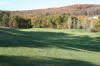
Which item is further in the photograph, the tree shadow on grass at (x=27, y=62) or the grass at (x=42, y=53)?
the grass at (x=42, y=53)

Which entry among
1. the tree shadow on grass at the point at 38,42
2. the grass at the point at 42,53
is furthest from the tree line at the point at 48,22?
the grass at the point at 42,53

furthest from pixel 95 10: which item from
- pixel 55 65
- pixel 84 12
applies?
pixel 55 65

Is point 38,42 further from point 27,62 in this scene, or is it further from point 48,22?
point 48,22

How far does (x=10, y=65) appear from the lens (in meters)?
9.74

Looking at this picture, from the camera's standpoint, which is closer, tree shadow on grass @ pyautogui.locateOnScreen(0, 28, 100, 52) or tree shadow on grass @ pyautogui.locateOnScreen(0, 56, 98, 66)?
tree shadow on grass @ pyautogui.locateOnScreen(0, 56, 98, 66)

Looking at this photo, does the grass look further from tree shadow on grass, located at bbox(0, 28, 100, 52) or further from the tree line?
the tree line

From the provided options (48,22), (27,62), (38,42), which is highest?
(27,62)

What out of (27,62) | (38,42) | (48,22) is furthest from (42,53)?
(48,22)

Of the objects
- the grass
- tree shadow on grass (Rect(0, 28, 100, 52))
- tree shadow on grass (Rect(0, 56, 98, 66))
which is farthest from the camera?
tree shadow on grass (Rect(0, 28, 100, 52))

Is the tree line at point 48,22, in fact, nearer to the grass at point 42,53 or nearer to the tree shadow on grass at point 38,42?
the tree shadow on grass at point 38,42

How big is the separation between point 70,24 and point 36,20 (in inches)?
531

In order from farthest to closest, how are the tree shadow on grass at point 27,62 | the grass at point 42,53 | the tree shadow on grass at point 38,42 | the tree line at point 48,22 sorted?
1. the tree line at point 48,22
2. the tree shadow on grass at point 38,42
3. the grass at point 42,53
4. the tree shadow on grass at point 27,62

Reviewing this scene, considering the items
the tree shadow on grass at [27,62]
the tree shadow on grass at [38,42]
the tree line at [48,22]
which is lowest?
the tree line at [48,22]

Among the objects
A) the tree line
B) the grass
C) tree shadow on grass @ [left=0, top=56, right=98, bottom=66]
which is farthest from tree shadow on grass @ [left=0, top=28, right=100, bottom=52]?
the tree line
